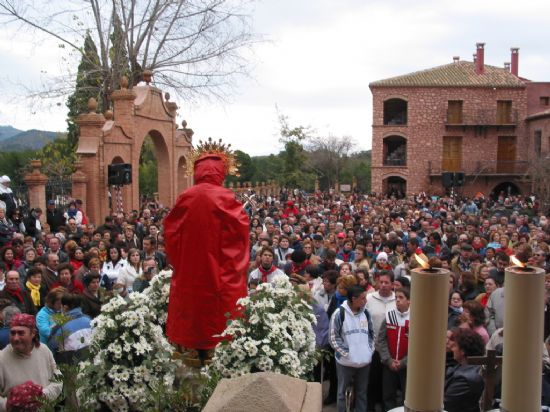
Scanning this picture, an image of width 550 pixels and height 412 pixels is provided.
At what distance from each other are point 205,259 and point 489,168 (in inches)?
1690

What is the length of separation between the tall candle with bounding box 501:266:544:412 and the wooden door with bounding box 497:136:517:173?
153 feet

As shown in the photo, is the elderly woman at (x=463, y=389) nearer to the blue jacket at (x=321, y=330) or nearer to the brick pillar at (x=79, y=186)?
the blue jacket at (x=321, y=330)

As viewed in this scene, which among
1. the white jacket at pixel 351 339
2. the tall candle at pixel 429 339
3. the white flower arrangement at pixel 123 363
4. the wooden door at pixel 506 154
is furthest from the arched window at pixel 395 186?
the tall candle at pixel 429 339

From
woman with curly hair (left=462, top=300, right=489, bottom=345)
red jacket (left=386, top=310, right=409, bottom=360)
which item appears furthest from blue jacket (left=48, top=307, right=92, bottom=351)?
woman with curly hair (left=462, top=300, right=489, bottom=345)

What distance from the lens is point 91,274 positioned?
23.7 ft

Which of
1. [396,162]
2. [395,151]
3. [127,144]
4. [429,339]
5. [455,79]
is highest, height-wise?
[455,79]

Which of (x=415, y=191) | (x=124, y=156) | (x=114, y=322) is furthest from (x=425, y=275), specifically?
(x=415, y=191)

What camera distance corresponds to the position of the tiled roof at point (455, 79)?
44.4 m

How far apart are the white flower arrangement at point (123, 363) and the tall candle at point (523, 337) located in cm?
265

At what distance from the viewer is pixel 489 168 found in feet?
148

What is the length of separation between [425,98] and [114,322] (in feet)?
142

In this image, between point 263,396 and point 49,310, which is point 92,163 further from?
point 263,396

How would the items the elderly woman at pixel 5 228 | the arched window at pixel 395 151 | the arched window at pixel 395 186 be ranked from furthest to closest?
the arched window at pixel 395 186, the arched window at pixel 395 151, the elderly woman at pixel 5 228

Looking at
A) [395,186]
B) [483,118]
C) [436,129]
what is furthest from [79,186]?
[483,118]
